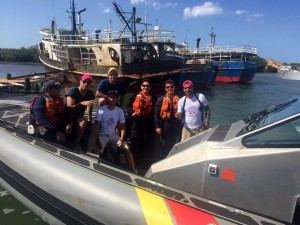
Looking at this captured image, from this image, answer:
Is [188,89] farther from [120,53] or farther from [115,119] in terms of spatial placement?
[120,53]

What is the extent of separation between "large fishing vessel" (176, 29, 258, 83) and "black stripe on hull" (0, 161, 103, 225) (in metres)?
32.6

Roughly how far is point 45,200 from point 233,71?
121ft

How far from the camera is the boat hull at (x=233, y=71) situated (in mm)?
37938

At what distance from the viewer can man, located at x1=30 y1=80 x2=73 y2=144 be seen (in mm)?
4180

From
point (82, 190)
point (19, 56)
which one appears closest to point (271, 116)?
point (82, 190)

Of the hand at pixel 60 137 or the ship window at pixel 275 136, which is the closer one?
the ship window at pixel 275 136

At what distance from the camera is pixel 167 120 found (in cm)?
495

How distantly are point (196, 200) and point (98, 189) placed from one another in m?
0.96

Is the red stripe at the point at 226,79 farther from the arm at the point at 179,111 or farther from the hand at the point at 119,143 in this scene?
the hand at the point at 119,143

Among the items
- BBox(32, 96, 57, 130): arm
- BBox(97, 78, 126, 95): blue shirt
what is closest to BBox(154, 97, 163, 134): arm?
BBox(97, 78, 126, 95): blue shirt

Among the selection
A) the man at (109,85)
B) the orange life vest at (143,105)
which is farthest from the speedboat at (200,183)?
the man at (109,85)

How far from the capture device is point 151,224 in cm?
262

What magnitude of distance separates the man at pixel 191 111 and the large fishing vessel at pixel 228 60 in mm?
31240

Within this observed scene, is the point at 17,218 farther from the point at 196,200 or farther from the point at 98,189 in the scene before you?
the point at 196,200
